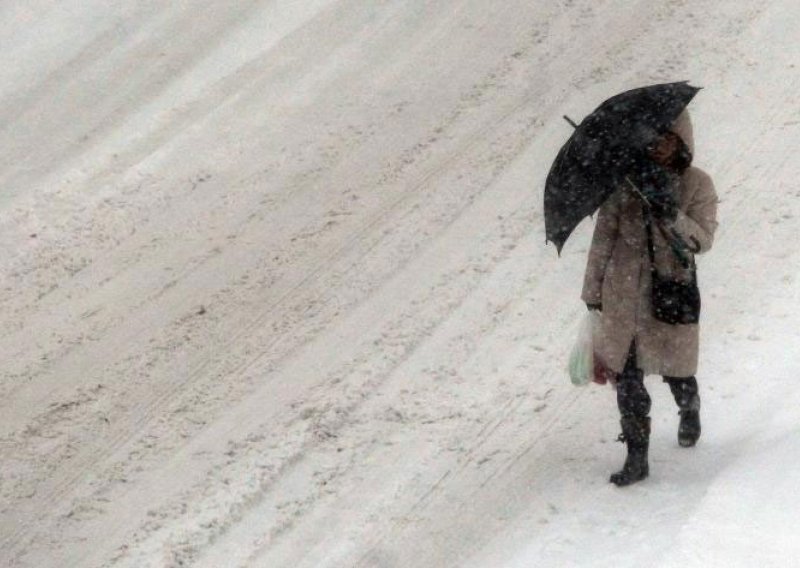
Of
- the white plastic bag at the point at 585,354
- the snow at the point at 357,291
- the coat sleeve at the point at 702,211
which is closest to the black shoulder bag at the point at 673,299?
the coat sleeve at the point at 702,211

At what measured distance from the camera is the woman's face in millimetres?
5438

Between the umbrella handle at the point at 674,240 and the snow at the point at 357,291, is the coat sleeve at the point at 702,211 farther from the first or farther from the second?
the snow at the point at 357,291

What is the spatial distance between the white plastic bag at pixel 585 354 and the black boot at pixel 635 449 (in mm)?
247

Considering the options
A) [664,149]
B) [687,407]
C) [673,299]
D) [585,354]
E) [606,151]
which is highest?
[606,151]

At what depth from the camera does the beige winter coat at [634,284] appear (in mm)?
5613

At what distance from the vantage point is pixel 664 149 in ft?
17.9

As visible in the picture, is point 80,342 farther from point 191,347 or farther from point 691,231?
point 691,231

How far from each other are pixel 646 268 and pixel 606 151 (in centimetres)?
57

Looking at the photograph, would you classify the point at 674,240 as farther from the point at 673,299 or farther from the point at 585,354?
the point at 585,354

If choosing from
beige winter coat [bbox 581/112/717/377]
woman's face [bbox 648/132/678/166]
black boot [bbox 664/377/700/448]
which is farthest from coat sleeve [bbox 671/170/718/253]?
black boot [bbox 664/377/700/448]

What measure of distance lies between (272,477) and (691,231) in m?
2.26

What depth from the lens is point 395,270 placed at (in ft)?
26.4

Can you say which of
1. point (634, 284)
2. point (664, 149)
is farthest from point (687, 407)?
point (664, 149)

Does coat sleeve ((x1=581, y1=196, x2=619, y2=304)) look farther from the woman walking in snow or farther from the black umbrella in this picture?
the black umbrella
